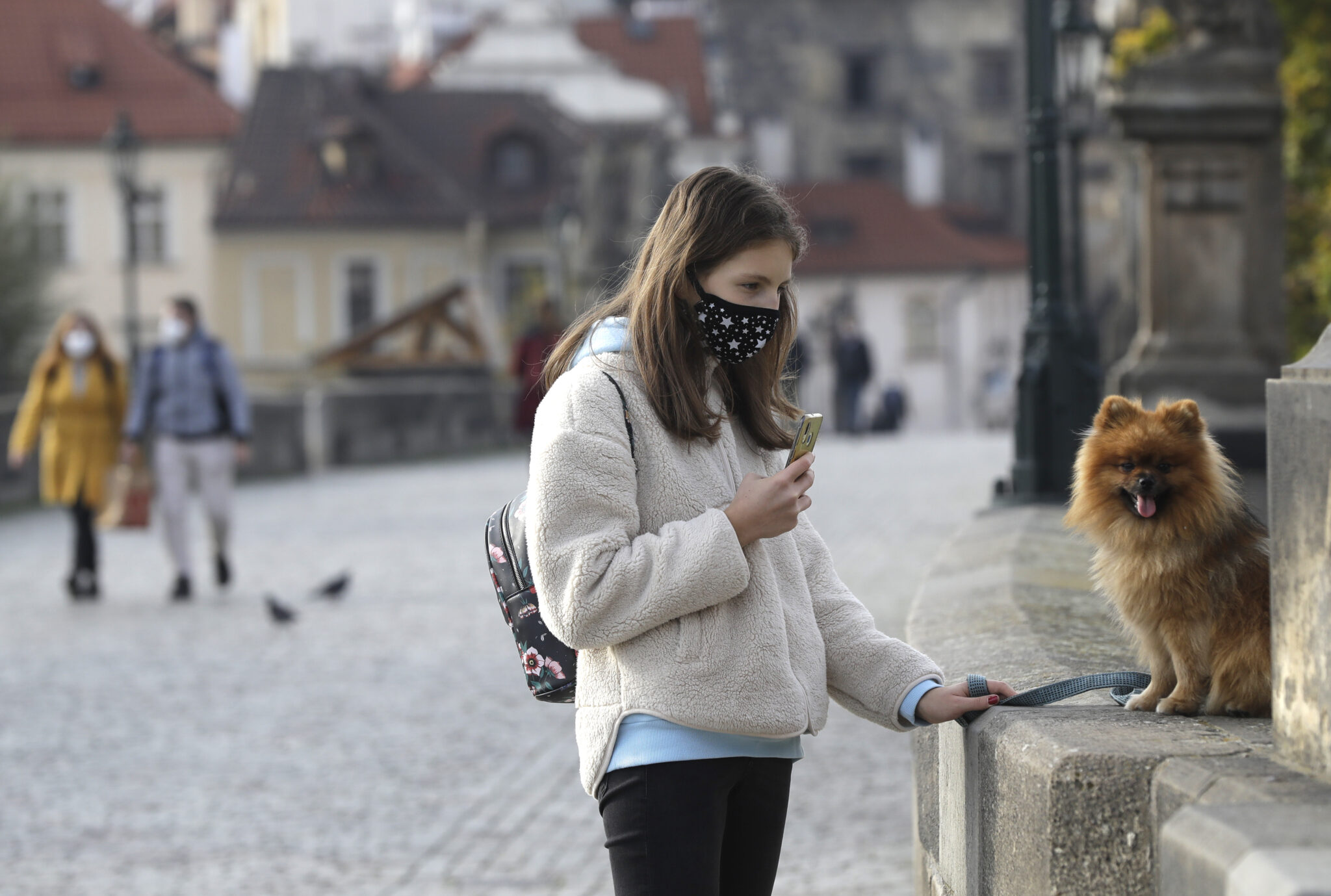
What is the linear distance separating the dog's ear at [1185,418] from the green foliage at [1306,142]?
14.8m

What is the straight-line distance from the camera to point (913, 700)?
3.32 m

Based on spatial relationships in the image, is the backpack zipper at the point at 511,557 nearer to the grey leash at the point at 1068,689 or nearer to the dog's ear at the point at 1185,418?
the grey leash at the point at 1068,689

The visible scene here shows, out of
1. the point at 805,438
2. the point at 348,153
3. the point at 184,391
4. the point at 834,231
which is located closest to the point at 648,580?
the point at 805,438

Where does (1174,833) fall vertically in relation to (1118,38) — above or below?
below

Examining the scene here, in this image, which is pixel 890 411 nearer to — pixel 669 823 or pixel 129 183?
pixel 129 183

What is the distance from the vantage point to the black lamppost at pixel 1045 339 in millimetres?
9133

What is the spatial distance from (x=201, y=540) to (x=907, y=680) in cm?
1465

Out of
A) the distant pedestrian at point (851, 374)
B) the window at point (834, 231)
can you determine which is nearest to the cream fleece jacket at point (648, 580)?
→ the distant pedestrian at point (851, 374)

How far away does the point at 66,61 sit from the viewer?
52.0m

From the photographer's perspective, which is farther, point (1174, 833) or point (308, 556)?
point (308, 556)

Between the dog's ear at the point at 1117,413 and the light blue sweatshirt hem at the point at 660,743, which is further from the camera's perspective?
the dog's ear at the point at 1117,413

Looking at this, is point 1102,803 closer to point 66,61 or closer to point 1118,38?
point 1118,38

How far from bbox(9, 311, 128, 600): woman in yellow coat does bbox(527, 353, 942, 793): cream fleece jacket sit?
10668 millimetres

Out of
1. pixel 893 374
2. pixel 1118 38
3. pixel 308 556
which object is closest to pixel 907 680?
pixel 308 556
